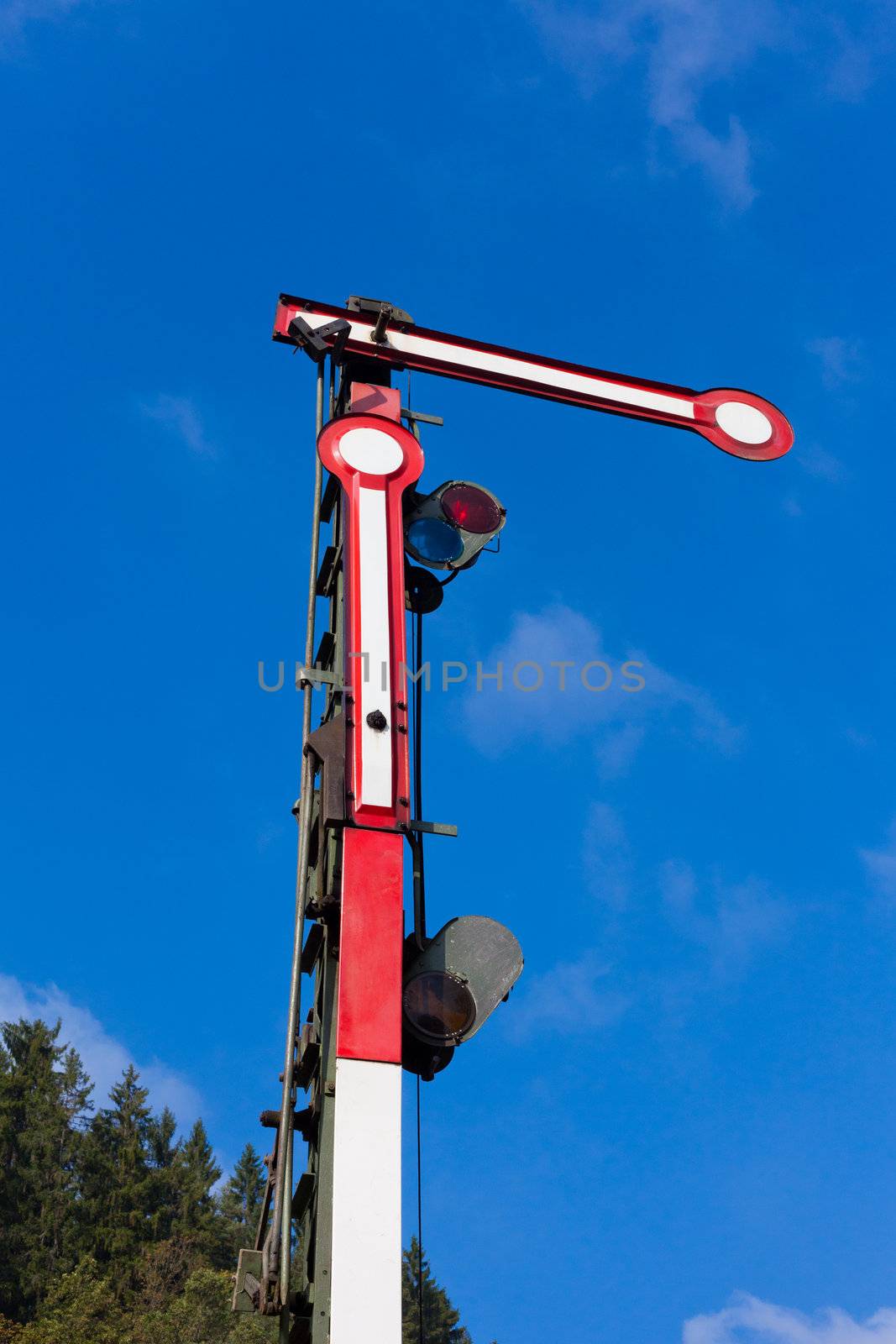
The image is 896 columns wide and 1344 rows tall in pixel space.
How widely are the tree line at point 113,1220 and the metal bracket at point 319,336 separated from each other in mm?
35188

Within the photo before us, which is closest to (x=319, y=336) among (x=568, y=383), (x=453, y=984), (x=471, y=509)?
(x=471, y=509)

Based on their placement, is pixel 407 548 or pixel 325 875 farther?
pixel 407 548

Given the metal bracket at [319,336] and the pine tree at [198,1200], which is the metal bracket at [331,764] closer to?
the metal bracket at [319,336]

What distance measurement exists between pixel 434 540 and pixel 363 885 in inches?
142

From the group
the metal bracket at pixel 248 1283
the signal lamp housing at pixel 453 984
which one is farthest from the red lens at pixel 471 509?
the metal bracket at pixel 248 1283

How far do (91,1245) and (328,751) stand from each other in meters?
51.1

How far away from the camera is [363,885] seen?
34.2 ft

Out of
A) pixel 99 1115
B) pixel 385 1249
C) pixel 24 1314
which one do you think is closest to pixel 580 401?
pixel 385 1249

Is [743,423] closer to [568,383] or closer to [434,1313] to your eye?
[568,383]

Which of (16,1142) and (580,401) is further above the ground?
(16,1142)

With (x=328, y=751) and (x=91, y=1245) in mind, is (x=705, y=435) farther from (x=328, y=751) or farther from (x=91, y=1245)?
(x=91, y=1245)

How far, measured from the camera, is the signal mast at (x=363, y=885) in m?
9.36

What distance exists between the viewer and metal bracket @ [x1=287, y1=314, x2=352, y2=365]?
44.0 ft

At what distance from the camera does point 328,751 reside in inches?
432
